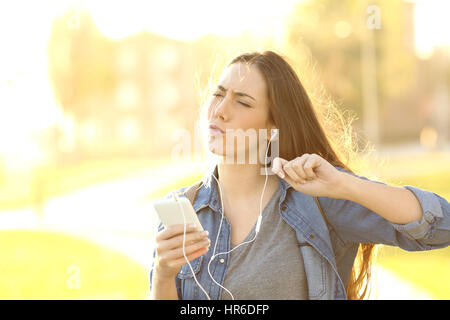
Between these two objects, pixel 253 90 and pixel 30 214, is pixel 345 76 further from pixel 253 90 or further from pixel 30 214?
pixel 253 90

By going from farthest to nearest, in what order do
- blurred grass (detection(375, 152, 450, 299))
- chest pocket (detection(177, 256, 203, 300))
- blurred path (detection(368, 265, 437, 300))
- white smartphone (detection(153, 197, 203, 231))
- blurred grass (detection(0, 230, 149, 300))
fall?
1. blurred grass (detection(0, 230, 149, 300))
2. blurred grass (detection(375, 152, 450, 299))
3. blurred path (detection(368, 265, 437, 300))
4. chest pocket (detection(177, 256, 203, 300))
5. white smartphone (detection(153, 197, 203, 231))

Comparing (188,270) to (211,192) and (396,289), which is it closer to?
(211,192)

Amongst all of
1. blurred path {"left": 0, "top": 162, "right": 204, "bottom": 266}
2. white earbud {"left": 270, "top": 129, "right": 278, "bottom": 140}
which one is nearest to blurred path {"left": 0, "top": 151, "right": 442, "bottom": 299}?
blurred path {"left": 0, "top": 162, "right": 204, "bottom": 266}

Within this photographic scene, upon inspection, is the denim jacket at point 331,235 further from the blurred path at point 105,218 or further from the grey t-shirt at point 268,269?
the blurred path at point 105,218

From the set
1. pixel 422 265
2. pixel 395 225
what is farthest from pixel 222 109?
pixel 422 265

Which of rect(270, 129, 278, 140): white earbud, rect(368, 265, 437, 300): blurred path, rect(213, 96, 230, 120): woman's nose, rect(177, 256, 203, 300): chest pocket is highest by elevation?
rect(213, 96, 230, 120): woman's nose

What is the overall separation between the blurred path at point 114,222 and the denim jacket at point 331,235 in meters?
0.83

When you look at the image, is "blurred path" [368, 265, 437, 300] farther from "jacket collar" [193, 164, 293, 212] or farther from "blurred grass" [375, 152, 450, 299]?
"jacket collar" [193, 164, 293, 212]

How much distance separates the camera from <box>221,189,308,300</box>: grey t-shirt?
2.32 m

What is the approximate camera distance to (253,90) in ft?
8.47

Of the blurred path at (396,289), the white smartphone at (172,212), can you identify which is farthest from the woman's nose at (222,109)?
the blurred path at (396,289)

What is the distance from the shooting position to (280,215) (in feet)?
8.18

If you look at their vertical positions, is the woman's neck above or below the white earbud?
below
